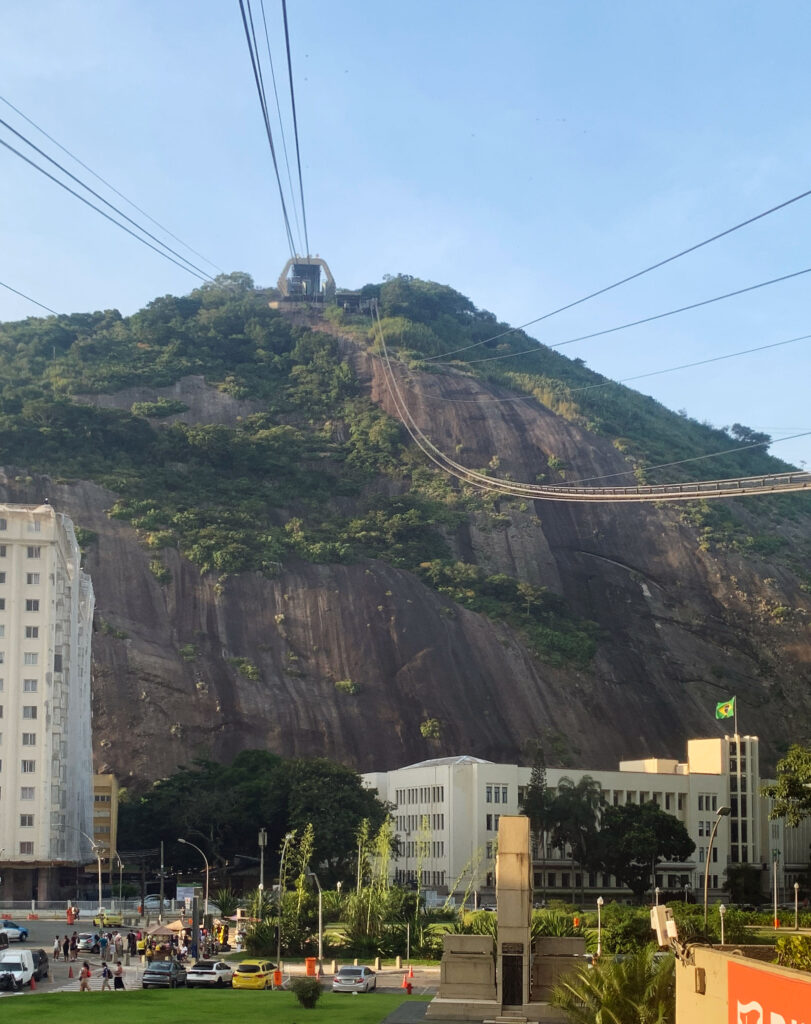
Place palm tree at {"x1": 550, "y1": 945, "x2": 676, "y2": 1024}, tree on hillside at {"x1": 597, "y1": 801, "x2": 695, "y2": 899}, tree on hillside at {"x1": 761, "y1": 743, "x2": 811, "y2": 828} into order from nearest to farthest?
palm tree at {"x1": 550, "y1": 945, "x2": 676, "y2": 1024} < tree on hillside at {"x1": 761, "y1": 743, "x2": 811, "y2": 828} < tree on hillside at {"x1": 597, "y1": 801, "x2": 695, "y2": 899}

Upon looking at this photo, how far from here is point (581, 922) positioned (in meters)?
60.8

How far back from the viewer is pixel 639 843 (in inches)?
3428

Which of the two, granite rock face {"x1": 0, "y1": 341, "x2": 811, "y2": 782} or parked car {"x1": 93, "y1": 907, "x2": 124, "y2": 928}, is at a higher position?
granite rock face {"x1": 0, "y1": 341, "x2": 811, "y2": 782}

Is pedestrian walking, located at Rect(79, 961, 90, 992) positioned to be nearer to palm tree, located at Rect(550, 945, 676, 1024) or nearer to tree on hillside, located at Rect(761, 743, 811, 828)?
palm tree, located at Rect(550, 945, 676, 1024)

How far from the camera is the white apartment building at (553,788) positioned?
93.9 metres

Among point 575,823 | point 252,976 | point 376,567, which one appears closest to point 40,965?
point 252,976

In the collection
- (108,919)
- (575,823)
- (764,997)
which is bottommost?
(108,919)

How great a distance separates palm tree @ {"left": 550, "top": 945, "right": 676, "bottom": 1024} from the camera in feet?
80.4

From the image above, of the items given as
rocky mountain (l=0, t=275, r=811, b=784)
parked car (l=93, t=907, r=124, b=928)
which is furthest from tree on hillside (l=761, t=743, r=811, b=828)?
rocky mountain (l=0, t=275, r=811, b=784)

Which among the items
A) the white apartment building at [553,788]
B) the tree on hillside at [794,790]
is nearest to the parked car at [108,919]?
the white apartment building at [553,788]

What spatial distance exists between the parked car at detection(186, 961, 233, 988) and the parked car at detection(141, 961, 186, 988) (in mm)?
413

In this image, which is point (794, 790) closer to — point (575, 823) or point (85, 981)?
point (85, 981)

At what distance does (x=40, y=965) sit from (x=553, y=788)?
53808 mm

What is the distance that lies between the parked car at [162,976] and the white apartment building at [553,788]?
46295 millimetres
